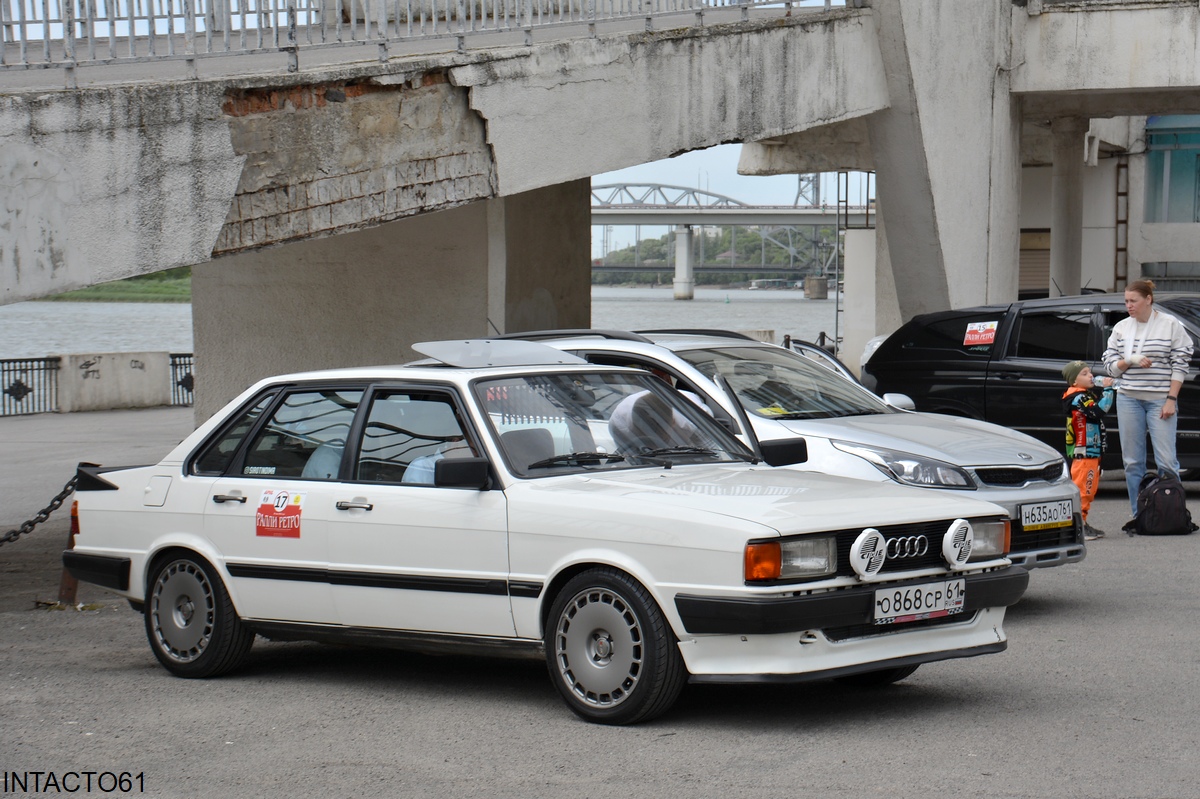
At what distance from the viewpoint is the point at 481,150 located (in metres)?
11.4

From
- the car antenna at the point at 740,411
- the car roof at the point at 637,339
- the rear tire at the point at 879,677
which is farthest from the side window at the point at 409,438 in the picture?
the car roof at the point at 637,339

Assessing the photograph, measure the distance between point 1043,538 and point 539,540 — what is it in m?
3.61

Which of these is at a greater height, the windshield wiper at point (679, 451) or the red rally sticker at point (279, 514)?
the windshield wiper at point (679, 451)

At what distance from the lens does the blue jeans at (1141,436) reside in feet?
36.3

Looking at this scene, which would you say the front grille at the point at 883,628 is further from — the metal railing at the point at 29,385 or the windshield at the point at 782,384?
the metal railing at the point at 29,385

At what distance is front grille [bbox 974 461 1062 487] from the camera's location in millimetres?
8508

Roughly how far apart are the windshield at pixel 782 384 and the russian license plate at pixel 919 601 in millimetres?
3133

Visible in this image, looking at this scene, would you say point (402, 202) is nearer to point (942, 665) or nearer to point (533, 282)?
point (533, 282)

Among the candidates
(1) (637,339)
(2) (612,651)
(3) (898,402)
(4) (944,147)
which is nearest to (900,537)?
(2) (612,651)

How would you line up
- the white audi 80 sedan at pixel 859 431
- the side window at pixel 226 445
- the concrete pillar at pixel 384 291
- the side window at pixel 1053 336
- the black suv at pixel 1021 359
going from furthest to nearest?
the concrete pillar at pixel 384 291 < the side window at pixel 1053 336 < the black suv at pixel 1021 359 < the white audi 80 sedan at pixel 859 431 < the side window at pixel 226 445

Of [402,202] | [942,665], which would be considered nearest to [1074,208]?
[402,202]

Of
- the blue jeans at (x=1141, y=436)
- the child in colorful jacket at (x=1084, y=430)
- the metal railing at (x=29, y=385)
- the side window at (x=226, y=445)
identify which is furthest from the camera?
the metal railing at (x=29, y=385)

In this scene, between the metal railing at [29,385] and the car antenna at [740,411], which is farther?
the metal railing at [29,385]

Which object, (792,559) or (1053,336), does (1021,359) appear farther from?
(792,559)
